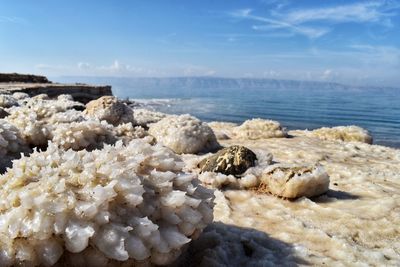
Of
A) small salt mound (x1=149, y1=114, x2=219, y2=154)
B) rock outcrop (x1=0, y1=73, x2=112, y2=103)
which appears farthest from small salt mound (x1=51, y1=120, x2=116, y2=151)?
rock outcrop (x1=0, y1=73, x2=112, y2=103)

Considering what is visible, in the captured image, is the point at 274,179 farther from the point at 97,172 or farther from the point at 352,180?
the point at 97,172

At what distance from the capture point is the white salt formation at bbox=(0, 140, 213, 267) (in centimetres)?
228

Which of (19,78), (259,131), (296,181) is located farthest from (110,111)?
(19,78)

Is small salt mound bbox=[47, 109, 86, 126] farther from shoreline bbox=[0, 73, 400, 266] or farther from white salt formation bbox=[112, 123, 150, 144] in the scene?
white salt formation bbox=[112, 123, 150, 144]

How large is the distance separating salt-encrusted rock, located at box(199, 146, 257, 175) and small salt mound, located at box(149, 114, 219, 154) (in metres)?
1.66

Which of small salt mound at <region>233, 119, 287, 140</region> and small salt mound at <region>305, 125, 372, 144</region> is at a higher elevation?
small salt mound at <region>233, 119, 287, 140</region>

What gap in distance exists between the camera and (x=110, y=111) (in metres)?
9.16

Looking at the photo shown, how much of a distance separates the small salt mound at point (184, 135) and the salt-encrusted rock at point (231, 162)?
1658mm

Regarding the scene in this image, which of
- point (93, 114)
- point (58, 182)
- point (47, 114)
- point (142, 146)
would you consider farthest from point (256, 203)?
point (93, 114)

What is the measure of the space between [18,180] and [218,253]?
1.51 m

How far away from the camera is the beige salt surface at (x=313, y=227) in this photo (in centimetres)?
327

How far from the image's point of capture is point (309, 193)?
197 inches

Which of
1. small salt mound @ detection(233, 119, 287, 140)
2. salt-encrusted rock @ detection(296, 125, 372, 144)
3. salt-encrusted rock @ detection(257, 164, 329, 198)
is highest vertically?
salt-encrusted rock @ detection(257, 164, 329, 198)

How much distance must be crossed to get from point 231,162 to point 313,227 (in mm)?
1951
